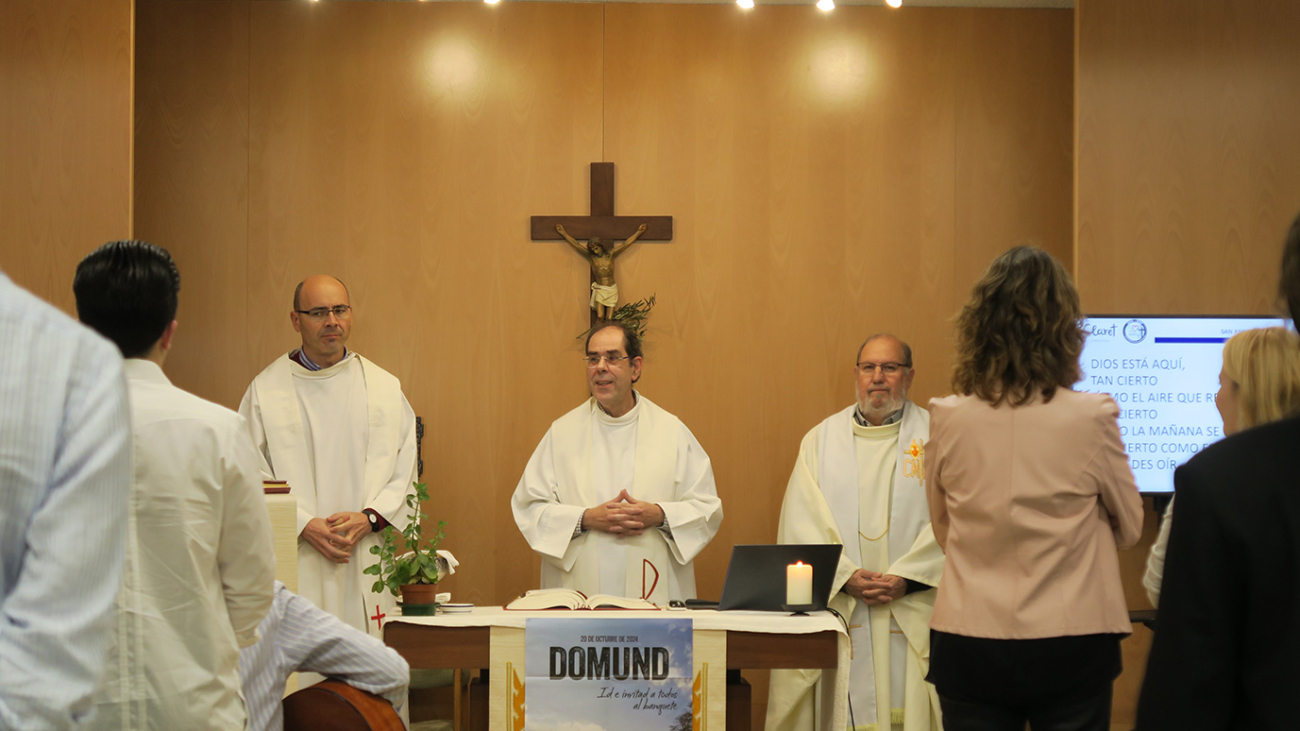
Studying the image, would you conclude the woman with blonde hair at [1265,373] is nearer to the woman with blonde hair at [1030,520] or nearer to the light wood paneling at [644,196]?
the woman with blonde hair at [1030,520]

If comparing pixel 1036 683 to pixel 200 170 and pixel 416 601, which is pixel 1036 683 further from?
pixel 200 170

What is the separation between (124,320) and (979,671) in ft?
6.19

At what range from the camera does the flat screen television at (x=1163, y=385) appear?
5031 millimetres

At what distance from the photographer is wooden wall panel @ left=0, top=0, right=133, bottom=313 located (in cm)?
496

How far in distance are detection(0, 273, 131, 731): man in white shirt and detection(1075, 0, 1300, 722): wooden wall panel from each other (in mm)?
4742

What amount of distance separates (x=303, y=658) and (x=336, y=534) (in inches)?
85.7

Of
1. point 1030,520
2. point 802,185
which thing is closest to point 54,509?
point 1030,520

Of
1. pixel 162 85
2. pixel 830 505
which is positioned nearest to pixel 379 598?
pixel 830 505

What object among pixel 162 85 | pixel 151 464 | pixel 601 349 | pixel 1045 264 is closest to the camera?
pixel 151 464

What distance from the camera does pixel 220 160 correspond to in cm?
572

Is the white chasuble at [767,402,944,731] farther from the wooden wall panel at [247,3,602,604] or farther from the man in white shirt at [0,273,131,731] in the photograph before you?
the man in white shirt at [0,273,131,731]

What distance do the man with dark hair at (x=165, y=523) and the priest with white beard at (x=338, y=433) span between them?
2752 mm

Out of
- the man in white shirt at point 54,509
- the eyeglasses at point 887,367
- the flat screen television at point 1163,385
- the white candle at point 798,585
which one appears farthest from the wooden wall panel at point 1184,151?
the man in white shirt at point 54,509

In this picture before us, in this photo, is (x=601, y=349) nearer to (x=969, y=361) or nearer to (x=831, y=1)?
(x=831, y=1)
